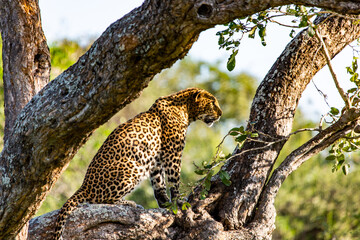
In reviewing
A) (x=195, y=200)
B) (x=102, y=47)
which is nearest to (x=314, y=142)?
(x=195, y=200)

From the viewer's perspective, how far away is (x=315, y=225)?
754 inches

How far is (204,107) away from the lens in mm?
8086

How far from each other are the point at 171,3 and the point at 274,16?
5.88 ft

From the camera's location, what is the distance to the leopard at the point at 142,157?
640 cm

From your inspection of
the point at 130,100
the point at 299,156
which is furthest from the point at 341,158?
the point at 130,100

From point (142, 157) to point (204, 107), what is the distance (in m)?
1.73

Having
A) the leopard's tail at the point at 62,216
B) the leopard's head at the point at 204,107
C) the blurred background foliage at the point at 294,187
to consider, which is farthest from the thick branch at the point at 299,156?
the blurred background foliage at the point at 294,187

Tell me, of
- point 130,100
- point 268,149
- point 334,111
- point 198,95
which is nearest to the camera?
point 130,100

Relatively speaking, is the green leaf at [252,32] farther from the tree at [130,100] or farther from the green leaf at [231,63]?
the tree at [130,100]

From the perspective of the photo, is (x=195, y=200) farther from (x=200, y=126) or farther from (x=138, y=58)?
(x=200, y=126)

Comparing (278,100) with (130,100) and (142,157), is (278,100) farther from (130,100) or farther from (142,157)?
(130,100)

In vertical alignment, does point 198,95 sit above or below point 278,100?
above

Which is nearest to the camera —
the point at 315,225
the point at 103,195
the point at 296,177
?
the point at 103,195

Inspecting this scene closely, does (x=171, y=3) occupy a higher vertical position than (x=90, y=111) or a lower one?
higher
